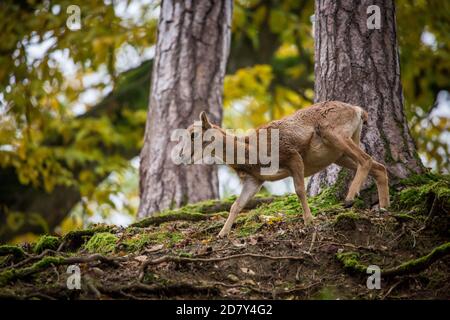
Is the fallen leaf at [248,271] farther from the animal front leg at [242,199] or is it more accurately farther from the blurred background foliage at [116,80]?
the blurred background foliage at [116,80]

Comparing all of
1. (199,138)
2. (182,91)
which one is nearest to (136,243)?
(199,138)

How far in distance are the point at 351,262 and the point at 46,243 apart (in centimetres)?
305

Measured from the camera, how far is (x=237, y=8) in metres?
12.4

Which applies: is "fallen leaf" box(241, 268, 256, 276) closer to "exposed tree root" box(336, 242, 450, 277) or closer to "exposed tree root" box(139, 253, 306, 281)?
"exposed tree root" box(139, 253, 306, 281)

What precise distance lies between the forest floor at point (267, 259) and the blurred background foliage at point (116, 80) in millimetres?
4283

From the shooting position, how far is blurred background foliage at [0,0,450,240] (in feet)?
37.7

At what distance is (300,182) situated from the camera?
6.21m

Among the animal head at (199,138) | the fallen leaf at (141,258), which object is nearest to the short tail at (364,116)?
the animal head at (199,138)

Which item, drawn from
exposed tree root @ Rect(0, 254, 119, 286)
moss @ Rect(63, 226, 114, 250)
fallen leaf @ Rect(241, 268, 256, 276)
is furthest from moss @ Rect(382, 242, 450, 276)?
moss @ Rect(63, 226, 114, 250)

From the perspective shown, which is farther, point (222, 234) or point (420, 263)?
point (222, 234)

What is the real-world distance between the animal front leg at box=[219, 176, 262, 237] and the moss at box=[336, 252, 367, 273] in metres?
1.36

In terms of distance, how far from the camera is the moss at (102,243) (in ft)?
19.7

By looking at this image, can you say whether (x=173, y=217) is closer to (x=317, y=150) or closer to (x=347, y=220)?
(x=317, y=150)
